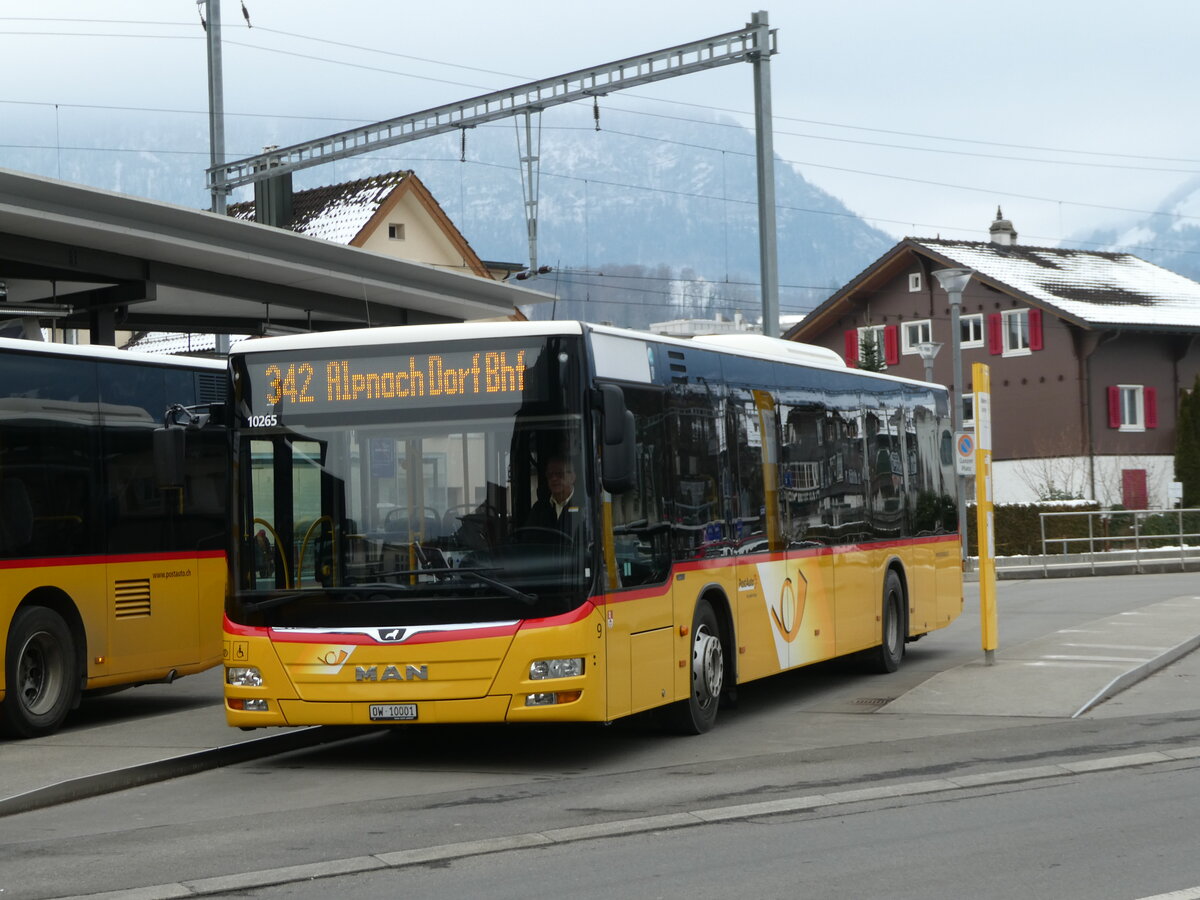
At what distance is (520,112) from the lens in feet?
84.9

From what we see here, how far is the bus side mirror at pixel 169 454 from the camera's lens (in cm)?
1259

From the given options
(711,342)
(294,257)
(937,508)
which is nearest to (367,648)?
(711,342)

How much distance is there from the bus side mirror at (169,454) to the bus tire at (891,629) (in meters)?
7.47

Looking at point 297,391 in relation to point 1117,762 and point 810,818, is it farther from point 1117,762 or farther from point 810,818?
point 1117,762

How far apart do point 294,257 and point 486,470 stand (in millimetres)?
12078

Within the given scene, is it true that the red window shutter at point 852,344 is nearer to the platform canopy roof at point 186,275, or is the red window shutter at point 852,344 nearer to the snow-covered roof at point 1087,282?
the snow-covered roof at point 1087,282

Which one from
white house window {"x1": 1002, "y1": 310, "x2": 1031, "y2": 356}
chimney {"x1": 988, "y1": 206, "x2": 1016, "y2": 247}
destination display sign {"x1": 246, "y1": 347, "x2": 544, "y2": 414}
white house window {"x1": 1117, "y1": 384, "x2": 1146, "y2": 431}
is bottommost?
destination display sign {"x1": 246, "y1": 347, "x2": 544, "y2": 414}

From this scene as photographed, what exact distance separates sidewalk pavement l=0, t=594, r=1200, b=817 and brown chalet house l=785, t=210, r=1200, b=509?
38.1 meters

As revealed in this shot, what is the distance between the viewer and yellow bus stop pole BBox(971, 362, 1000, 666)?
16.1m

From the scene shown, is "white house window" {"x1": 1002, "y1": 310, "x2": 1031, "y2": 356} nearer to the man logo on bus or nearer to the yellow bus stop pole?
the yellow bus stop pole

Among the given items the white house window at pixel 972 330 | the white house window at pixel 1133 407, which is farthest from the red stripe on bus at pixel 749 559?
the white house window at pixel 972 330

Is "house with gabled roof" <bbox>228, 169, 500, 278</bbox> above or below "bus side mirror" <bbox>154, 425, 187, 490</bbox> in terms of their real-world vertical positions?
above

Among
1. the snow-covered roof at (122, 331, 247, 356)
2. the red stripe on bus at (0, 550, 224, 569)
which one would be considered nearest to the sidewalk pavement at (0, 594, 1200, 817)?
the red stripe on bus at (0, 550, 224, 569)

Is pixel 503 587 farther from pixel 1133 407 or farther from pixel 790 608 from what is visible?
pixel 1133 407
